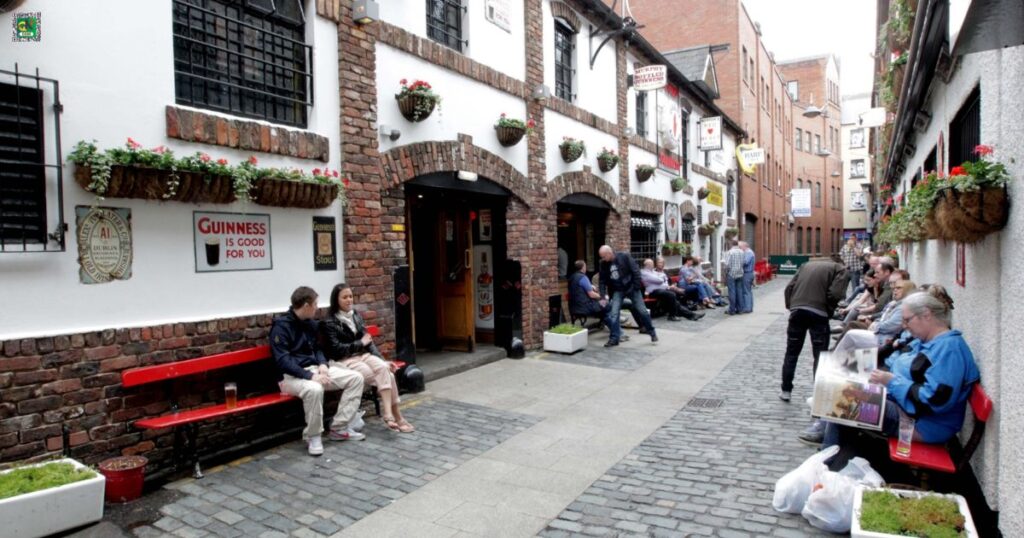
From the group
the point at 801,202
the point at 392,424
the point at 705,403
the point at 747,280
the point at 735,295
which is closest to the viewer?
the point at 392,424

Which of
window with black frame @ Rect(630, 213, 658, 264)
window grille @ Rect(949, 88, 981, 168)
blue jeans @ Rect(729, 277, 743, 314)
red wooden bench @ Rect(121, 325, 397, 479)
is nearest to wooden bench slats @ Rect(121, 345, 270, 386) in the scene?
red wooden bench @ Rect(121, 325, 397, 479)

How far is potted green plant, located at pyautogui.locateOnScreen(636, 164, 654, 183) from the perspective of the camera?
14.6 meters

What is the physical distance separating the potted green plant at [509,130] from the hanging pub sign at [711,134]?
11944mm

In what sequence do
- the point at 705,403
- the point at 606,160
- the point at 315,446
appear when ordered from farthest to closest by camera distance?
1. the point at 606,160
2. the point at 705,403
3. the point at 315,446

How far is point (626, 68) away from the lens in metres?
13.9

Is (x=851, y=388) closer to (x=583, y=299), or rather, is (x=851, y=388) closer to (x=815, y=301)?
(x=815, y=301)

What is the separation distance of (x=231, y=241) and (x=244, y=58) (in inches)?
68.5

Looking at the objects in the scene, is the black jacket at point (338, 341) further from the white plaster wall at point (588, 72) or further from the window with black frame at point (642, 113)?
the window with black frame at point (642, 113)

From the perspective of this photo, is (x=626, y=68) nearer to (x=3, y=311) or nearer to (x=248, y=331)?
(x=248, y=331)

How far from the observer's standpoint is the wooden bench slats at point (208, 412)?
4664 millimetres

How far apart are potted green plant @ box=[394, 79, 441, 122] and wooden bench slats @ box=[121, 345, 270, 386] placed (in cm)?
320

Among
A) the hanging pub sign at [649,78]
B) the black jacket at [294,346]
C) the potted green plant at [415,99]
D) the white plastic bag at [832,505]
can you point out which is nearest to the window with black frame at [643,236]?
the hanging pub sign at [649,78]

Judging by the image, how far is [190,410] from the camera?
5.15 meters

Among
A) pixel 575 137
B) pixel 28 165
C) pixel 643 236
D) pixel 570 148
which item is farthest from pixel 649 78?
pixel 28 165
